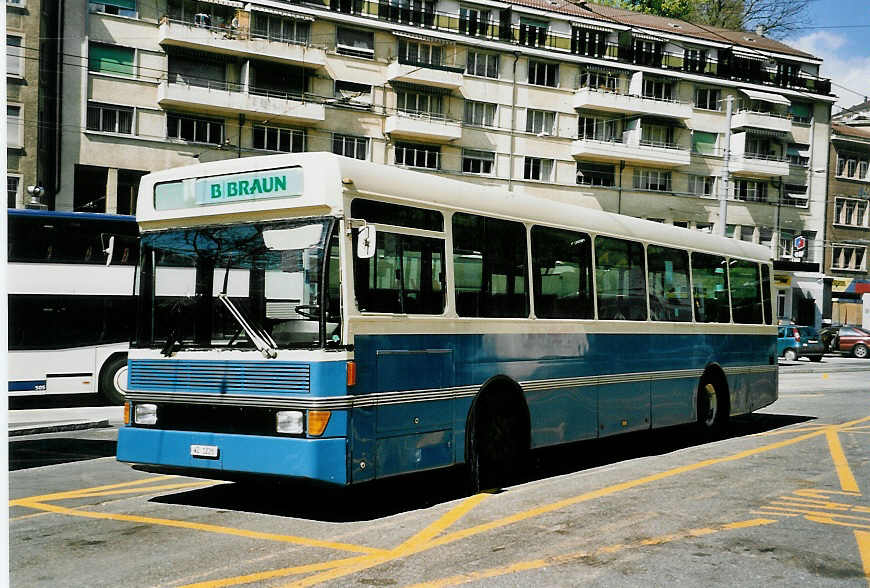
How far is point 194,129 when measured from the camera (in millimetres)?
43062

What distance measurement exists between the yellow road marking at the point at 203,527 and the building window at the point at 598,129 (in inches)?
1919

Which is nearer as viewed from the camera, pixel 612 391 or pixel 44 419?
pixel 612 391

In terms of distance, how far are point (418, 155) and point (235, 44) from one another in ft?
35.5

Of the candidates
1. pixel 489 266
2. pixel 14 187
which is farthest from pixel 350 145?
pixel 489 266

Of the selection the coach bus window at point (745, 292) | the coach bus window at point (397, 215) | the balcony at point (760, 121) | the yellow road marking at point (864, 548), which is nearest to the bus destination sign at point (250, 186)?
the coach bus window at point (397, 215)

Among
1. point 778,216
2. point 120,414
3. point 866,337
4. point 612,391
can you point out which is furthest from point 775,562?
point 778,216

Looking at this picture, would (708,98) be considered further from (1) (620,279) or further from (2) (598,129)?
(1) (620,279)

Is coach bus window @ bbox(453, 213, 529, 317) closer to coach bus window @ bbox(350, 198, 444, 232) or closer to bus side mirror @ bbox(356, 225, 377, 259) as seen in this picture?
coach bus window @ bbox(350, 198, 444, 232)

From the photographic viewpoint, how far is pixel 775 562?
6.62 m

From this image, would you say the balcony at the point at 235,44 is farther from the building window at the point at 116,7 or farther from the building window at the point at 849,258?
the building window at the point at 849,258

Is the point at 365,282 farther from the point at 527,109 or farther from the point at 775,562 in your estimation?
the point at 527,109

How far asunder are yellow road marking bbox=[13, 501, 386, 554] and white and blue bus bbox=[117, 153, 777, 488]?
49 centimetres

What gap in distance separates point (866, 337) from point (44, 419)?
4261cm

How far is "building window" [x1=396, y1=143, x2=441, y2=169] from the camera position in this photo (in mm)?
48719
